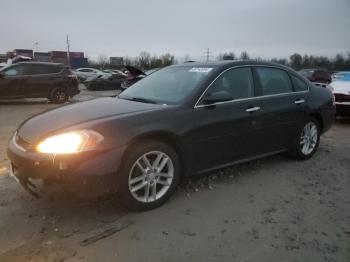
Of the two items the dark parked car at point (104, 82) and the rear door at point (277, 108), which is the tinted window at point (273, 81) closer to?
the rear door at point (277, 108)

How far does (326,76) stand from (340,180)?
979 inches

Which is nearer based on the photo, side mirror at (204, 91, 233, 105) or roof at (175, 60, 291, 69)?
side mirror at (204, 91, 233, 105)

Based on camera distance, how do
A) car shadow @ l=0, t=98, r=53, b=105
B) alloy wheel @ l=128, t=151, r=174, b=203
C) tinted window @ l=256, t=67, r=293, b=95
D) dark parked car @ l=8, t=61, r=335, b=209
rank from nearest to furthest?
dark parked car @ l=8, t=61, r=335, b=209, alloy wheel @ l=128, t=151, r=174, b=203, tinted window @ l=256, t=67, r=293, b=95, car shadow @ l=0, t=98, r=53, b=105

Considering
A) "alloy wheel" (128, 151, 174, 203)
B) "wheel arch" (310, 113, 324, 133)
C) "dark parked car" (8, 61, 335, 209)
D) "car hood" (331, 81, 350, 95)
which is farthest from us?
"car hood" (331, 81, 350, 95)

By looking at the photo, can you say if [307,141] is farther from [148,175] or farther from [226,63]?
[148,175]

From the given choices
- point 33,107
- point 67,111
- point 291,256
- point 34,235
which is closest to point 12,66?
point 33,107

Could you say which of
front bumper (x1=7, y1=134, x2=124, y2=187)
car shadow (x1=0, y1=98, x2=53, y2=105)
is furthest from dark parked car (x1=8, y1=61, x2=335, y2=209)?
car shadow (x1=0, y1=98, x2=53, y2=105)

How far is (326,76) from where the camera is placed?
91.7ft

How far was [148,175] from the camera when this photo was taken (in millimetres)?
3980

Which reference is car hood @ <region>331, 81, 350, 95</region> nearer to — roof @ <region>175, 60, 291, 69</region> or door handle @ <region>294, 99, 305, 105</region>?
door handle @ <region>294, 99, 305, 105</region>

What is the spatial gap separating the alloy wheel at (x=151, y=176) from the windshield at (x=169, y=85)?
73cm

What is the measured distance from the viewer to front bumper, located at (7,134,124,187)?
3463 mm

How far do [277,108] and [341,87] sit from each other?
5.89m

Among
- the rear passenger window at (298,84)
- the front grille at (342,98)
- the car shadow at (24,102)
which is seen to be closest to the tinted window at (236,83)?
the rear passenger window at (298,84)
